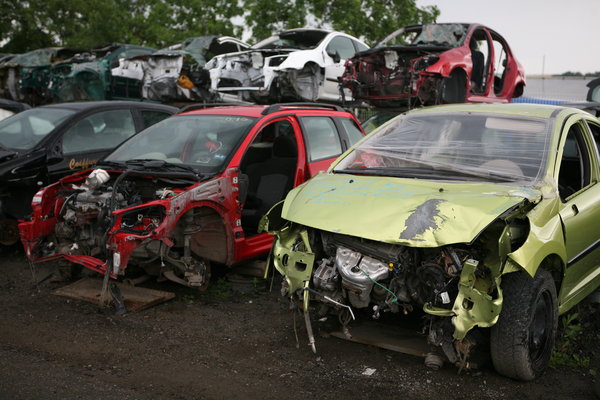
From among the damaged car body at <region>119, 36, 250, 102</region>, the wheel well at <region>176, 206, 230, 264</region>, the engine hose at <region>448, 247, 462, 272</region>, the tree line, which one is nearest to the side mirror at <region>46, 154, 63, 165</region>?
the wheel well at <region>176, 206, 230, 264</region>

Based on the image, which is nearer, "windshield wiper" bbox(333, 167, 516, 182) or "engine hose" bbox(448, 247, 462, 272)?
"engine hose" bbox(448, 247, 462, 272)

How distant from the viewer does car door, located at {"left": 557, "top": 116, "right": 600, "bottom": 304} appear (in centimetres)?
406

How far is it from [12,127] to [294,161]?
3.75m

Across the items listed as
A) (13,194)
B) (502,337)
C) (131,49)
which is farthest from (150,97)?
(502,337)

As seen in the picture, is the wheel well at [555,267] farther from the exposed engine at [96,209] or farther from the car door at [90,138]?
the car door at [90,138]

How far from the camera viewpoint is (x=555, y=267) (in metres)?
3.93

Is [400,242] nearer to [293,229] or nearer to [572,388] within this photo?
[293,229]

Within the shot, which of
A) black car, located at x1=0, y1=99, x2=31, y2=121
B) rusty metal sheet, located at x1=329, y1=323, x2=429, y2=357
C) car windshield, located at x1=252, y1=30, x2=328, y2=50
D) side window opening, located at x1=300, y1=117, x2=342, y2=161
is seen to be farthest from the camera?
car windshield, located at x1=252, y1=30, x2=328, y2=50

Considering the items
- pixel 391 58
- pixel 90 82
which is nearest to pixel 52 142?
pixel 391 58

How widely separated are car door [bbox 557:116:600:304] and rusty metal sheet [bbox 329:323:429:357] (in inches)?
41.0

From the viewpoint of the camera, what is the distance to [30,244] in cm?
522

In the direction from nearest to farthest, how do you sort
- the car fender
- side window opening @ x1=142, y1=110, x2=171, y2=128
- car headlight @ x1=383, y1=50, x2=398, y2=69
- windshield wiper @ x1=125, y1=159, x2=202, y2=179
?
the car fender
windshield wiper @ x1=125, y1=159, x2=202, y2=179
side window opening @ x1=142, y1=110, x2=171, y2=128
car headlight @ x1=383, y1=50, x2=398, y2=69

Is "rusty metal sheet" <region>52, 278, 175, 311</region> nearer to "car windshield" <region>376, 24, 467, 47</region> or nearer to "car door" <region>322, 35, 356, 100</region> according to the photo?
"car windshield" <region>376, 24, 467, 47</region>

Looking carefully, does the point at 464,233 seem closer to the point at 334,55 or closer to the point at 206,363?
the point at 206,363
